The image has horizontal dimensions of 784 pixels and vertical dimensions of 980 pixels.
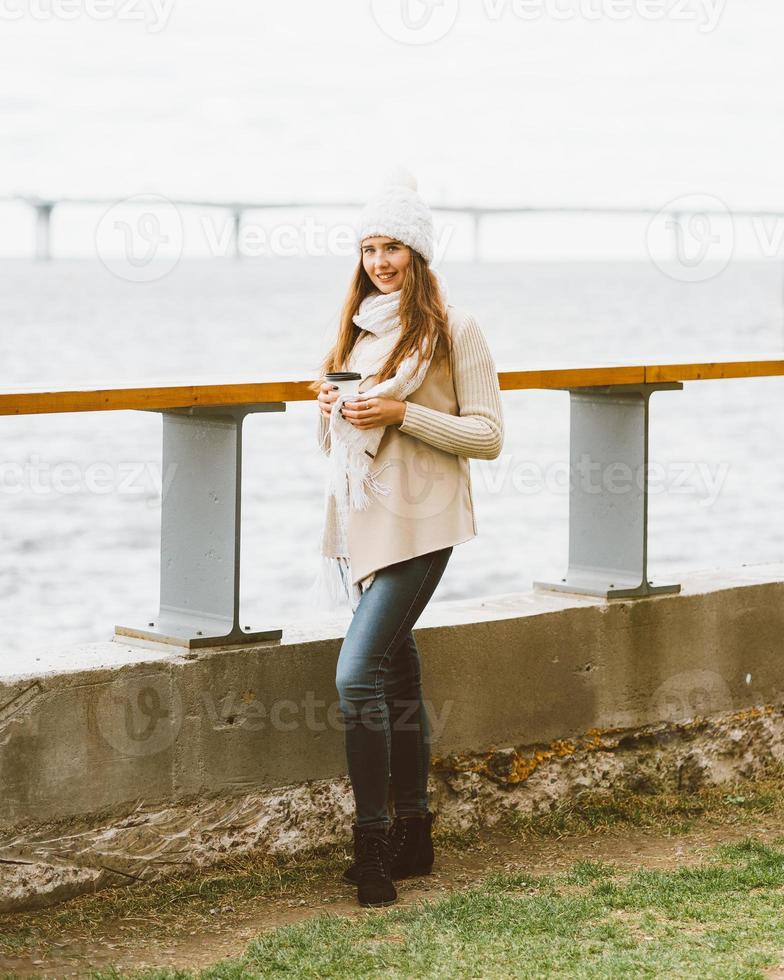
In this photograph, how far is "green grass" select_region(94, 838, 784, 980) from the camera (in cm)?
355

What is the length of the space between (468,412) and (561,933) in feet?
4.49

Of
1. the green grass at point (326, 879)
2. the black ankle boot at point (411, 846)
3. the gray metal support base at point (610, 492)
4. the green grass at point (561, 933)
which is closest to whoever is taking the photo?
the green grass at point (561, 933)

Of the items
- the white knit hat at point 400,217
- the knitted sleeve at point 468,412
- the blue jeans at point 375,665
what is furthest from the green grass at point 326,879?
the white knit hat at point 400,217

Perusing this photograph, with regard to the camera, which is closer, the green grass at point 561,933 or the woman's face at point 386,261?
the green grass at point 561,933

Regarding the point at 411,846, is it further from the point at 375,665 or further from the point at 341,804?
the point at 375,665

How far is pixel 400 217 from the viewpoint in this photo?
4.05m

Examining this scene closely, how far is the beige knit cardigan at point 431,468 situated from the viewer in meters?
4.07

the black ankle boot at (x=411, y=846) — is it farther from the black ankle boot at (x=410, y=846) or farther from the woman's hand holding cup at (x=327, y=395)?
the woman's hand holding cup at (x=327, y=395)

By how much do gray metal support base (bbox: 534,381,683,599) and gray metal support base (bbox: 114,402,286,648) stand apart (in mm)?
1223

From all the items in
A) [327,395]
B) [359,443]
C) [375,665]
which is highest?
[327,395]

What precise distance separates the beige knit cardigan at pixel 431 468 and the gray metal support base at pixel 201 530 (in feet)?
0.88

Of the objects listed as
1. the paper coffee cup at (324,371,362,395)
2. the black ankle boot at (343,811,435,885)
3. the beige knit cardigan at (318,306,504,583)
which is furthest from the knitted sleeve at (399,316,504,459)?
the black ankle boot at (343,811,435,885)

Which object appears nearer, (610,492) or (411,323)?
(411,323)

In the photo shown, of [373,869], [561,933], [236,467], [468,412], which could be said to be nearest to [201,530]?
[236,467]
